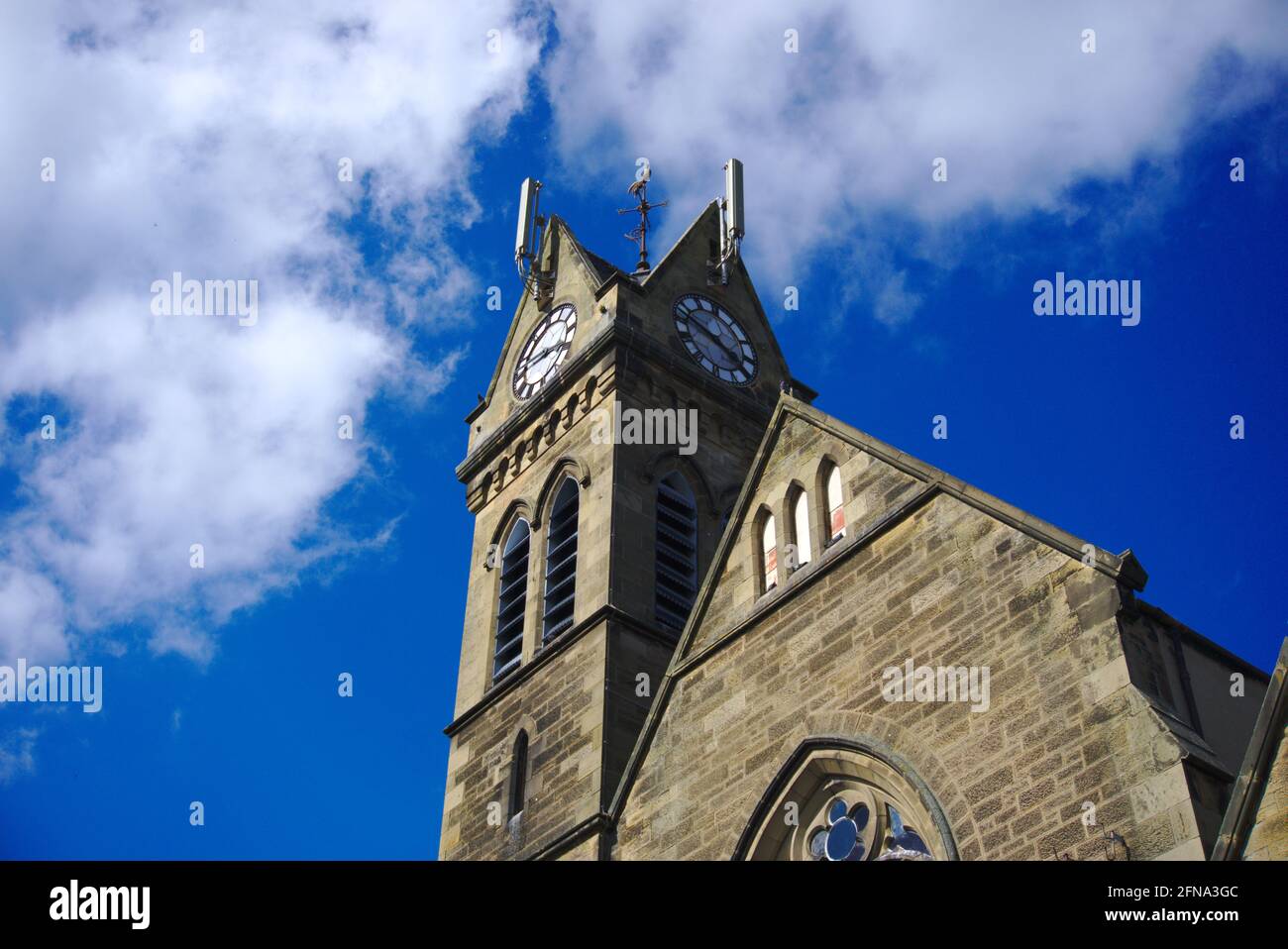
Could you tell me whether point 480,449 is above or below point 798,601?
above

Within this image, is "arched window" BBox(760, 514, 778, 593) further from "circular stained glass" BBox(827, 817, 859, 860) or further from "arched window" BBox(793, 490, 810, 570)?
"circular stained glass" BBox(827, 817, 859, 860)

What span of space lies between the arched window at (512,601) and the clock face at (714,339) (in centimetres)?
405

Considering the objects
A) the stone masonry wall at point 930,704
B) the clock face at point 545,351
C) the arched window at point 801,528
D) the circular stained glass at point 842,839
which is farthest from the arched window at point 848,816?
the clock face at point 545,351

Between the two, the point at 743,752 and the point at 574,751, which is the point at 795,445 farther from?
the point at 574,751

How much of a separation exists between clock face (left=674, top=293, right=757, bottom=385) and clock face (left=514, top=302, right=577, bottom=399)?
1.75 meters

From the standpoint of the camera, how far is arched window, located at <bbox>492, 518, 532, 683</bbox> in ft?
85.8

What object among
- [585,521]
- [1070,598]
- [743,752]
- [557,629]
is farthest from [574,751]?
[1070,598]

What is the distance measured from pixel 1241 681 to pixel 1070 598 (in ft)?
9.03

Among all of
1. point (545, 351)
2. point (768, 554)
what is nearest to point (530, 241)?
point (545, 351)

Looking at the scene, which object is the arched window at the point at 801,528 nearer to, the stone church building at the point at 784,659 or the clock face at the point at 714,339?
the stone church building at the point at 784,659

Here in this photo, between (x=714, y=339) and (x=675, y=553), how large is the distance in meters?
5.23

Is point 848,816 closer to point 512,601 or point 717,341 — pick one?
point 512,601
